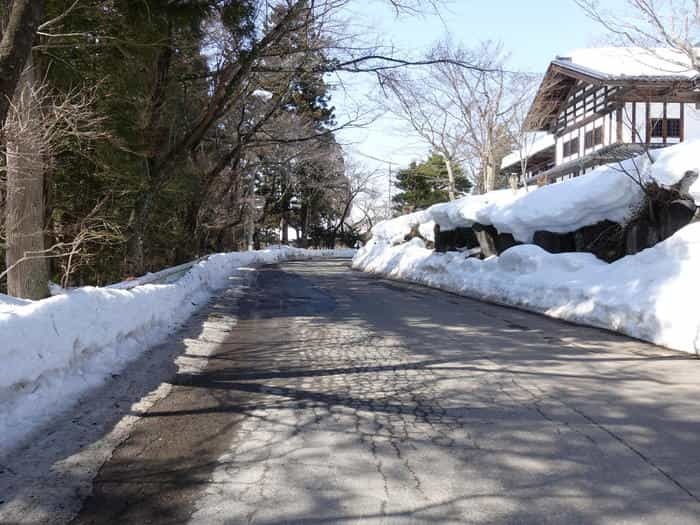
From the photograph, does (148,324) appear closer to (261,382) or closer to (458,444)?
(261,382)

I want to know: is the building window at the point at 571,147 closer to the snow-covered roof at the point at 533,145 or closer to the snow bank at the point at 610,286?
the snow-covered roof at the point at 533,145

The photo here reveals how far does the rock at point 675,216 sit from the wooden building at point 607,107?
9.58 metres

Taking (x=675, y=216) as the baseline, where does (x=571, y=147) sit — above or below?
above

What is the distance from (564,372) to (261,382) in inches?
120

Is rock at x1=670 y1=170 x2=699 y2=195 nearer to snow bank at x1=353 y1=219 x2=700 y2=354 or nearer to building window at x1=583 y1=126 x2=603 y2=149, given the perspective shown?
snow bank at x1=353 y1=219 x2=700 y2=354

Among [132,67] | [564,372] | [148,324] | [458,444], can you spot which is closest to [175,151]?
[132,67]

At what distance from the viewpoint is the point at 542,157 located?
39688 mm

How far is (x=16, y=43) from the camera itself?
17.9 feet

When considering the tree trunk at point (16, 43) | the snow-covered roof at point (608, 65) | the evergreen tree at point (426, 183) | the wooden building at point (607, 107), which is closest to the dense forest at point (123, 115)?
the tree trunk at point (16, 43)

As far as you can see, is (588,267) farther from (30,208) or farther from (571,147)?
(571,147)

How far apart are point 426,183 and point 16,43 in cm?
4430

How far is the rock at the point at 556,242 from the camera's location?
14.2m

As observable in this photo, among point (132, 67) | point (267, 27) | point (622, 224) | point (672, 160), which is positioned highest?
point (267, 27)

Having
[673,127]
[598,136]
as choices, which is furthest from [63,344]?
[673,127]
